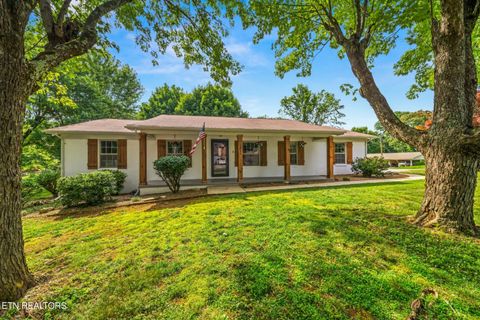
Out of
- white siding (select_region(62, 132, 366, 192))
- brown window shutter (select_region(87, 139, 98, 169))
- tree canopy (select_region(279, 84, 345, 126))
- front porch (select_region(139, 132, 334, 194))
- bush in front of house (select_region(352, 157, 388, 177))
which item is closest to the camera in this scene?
white siding (select_region(62, 132, 366, 192))

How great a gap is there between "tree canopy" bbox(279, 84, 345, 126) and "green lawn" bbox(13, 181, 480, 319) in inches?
1173

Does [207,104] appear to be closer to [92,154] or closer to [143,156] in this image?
[92,154]

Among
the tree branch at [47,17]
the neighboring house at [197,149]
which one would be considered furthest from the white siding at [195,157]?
the tree branch at [47,17]

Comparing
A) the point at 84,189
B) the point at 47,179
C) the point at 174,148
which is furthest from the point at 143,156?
→ the point at 47,179

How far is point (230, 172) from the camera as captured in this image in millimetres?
10680

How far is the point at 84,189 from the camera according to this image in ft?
22.5

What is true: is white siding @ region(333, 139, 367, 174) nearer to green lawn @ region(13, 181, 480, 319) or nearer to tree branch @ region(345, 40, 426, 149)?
green lawn @ region(13, 181, 480, 319)

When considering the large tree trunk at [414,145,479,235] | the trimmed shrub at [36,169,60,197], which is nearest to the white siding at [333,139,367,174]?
the large tree trunk at [414,145,479,235]

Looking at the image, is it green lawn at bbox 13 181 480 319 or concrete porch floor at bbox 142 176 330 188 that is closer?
green lawn at bbox 13 181 480 319

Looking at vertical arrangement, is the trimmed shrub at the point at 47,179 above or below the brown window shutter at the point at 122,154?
below

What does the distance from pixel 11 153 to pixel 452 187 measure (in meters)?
6.63

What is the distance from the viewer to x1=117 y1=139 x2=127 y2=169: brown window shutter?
9539mm

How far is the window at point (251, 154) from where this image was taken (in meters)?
10.9

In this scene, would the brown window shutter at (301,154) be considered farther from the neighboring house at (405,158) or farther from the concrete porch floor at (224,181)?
the neighboring house at (405,158)
